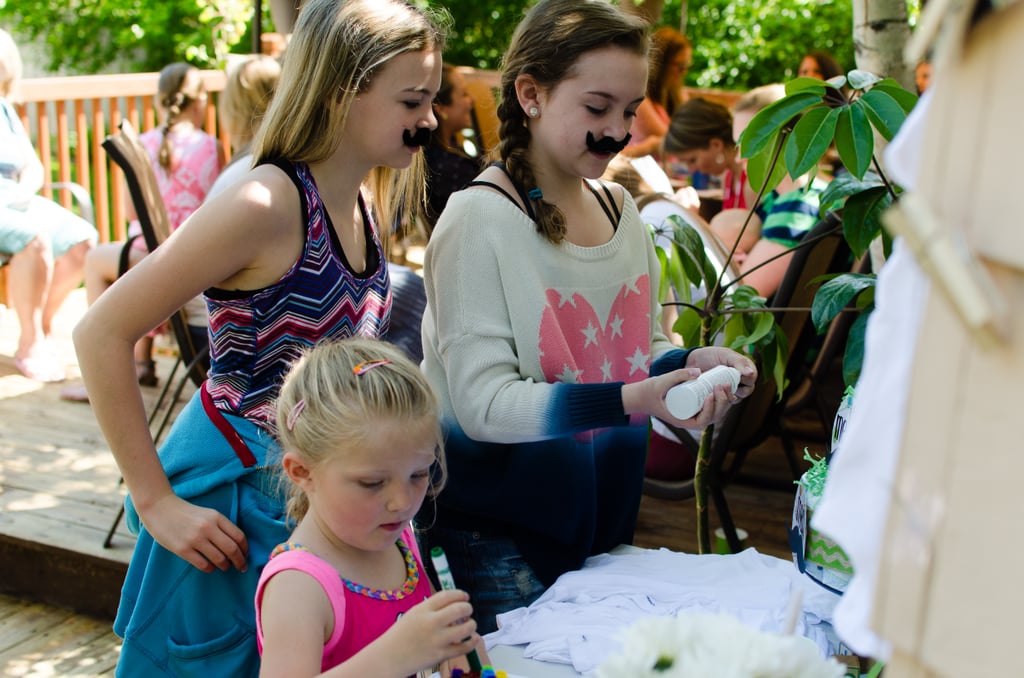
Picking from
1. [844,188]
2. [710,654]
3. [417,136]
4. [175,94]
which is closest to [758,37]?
[175,94]

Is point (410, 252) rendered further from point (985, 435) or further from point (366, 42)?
point (985, 435)

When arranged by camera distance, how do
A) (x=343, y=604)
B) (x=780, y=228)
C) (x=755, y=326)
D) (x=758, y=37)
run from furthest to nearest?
→ (x=758, y=37)
(x=780, y=228)
(x=755, y=326)
(x=343, y=604)

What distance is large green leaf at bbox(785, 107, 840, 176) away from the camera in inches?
69.7

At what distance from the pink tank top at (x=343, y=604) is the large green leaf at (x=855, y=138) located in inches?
41.3

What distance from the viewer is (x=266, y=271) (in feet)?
5.05

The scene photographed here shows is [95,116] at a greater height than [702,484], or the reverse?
[95,116]

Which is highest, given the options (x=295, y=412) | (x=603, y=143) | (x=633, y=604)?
(x=603, y=143)

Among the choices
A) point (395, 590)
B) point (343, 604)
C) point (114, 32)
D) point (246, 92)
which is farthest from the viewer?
point (114, 32)

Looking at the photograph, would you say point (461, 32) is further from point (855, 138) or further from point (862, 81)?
point (855, 138)

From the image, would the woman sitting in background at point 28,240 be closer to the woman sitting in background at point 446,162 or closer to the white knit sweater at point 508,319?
the woman sitting in background at point 446,162

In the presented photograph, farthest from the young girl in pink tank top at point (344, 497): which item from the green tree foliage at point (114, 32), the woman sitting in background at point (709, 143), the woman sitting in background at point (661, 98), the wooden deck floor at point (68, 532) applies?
the green tree foliage at point (114, 32)

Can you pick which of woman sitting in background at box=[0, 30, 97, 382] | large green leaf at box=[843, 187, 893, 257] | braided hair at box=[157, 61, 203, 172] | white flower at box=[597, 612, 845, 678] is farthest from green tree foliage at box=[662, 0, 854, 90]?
white flower at box=[597, 612, 845, 678]

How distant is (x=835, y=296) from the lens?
1.97 m

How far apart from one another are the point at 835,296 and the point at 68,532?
248 centimetres
